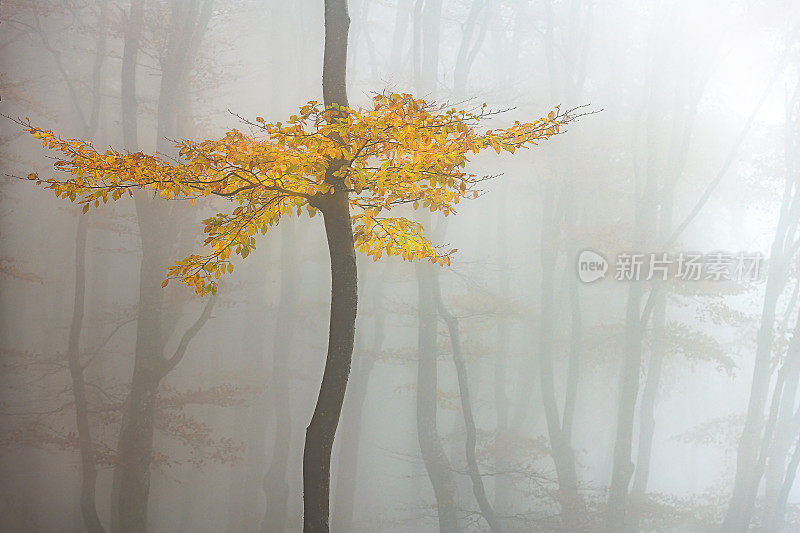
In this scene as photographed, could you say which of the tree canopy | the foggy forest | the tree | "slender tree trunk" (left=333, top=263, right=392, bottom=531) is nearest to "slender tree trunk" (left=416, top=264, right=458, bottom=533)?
the foggy forest

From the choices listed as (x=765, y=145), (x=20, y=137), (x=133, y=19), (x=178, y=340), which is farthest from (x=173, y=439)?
(x=765, y=145)

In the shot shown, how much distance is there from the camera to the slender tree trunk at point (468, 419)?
2.88 m

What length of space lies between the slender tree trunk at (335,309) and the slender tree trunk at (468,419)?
76cm

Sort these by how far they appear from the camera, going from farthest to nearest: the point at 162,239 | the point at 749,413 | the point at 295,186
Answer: the point at 749,413 < the point at 162,239 < the point at 295,186

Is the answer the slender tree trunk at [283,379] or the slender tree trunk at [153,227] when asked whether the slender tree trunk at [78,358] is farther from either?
the slender tree trunk at [283,379]

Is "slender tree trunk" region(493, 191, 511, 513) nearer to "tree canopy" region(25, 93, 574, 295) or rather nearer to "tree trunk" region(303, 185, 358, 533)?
"tree canopy" region(25, 93, 574, 295)

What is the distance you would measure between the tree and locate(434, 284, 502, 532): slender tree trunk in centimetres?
69

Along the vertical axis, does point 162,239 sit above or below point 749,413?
above

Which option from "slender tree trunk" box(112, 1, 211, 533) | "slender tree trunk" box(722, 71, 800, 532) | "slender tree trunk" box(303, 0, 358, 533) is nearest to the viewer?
"slender tree trunk" box(303, 0, 358, 533)

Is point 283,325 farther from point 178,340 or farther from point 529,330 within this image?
point 529,330

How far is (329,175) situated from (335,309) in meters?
0.48

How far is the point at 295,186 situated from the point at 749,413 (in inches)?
97.0

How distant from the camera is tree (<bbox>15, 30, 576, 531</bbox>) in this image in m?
2.00

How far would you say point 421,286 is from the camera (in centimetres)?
288
